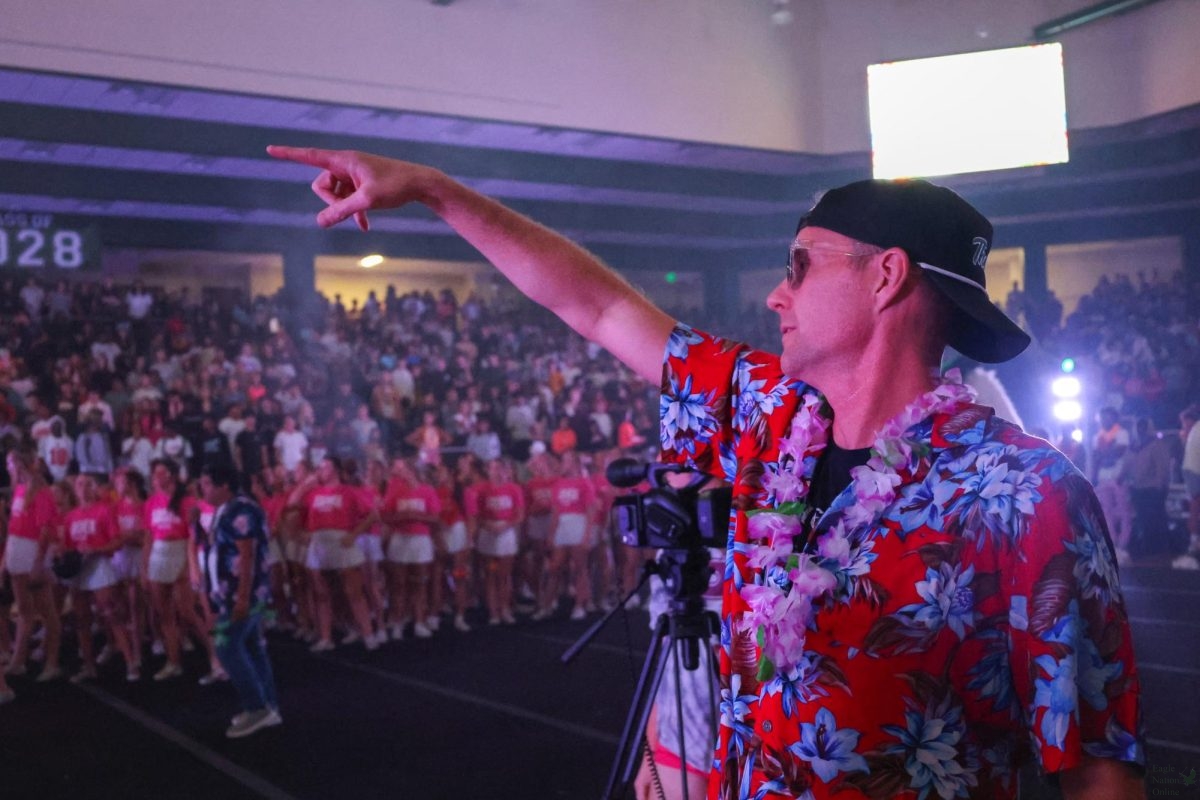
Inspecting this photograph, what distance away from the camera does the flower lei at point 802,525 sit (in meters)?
1.50

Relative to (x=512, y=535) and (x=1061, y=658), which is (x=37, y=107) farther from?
(x=1061, y=658)

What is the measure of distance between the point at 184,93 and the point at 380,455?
4694 millimetres

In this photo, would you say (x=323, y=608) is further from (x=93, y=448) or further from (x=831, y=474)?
(x=831, y=474)

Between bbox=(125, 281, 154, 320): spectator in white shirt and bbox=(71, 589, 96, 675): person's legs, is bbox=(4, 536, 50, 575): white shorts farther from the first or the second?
bbox=(125, 281, 154, 320): spectator in white shirt

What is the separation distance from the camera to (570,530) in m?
12.3

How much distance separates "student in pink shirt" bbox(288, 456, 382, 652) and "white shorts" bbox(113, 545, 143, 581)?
1554 mm

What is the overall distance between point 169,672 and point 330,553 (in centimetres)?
178

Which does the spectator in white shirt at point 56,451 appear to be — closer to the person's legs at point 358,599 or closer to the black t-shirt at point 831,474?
the person's legs at point 358,599

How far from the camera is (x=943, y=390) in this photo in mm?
1622

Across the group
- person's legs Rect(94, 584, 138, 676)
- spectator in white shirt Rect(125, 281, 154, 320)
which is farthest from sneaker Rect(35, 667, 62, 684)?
spectator in white shirt Rect(125, 281, 154, 320)

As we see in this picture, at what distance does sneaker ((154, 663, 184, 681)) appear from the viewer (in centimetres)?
1003

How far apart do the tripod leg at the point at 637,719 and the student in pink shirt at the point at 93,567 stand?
7529 millimetres

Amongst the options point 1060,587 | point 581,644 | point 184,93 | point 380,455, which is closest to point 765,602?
point 1060,587

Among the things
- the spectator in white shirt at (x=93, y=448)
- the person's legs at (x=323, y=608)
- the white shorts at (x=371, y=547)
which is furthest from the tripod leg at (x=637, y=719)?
the spectator in white shirt at (x=93, y=448)
